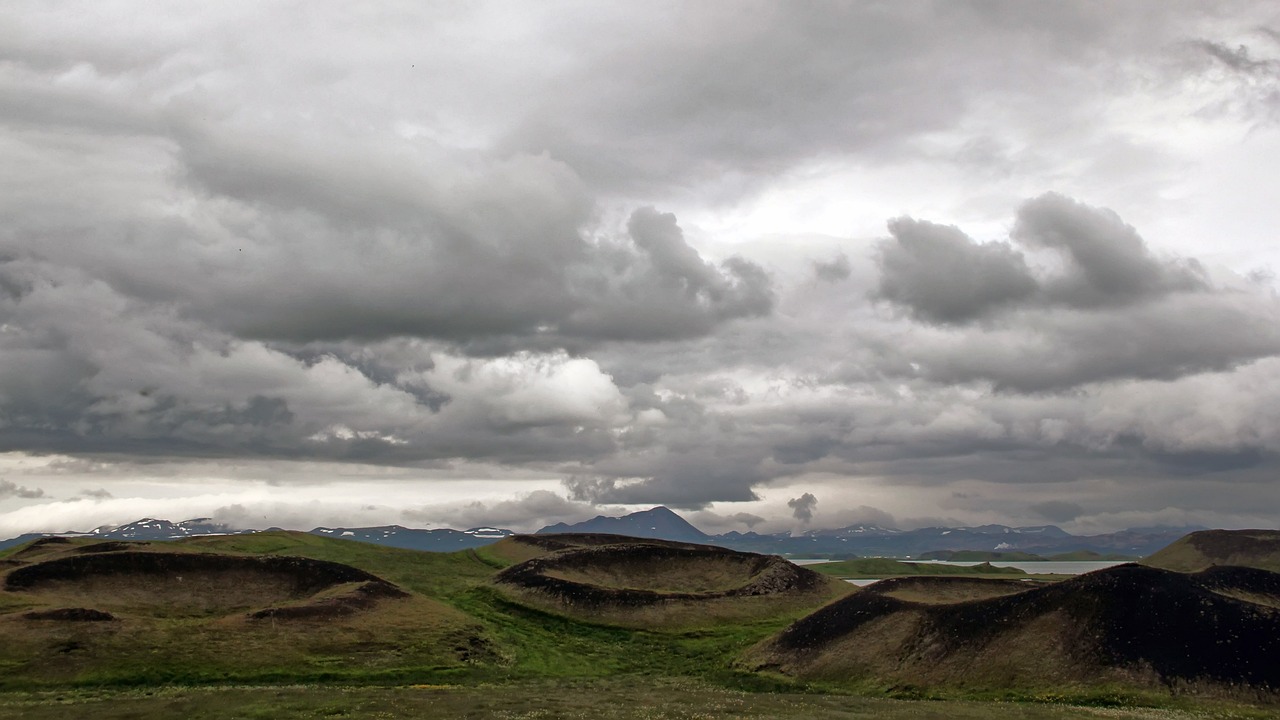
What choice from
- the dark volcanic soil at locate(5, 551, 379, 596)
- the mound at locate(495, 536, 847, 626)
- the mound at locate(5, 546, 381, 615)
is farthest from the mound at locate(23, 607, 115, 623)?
the mound at locate(495, 536, 847, 626)

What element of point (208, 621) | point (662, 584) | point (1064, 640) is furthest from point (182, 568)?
point (1064, 640)

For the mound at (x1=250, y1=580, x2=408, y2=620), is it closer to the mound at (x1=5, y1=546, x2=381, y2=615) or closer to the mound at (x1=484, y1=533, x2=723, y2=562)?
the mound at (x1=5, y1=546, x2=381, y2=615)

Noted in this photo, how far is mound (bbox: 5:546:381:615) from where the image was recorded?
90000mm

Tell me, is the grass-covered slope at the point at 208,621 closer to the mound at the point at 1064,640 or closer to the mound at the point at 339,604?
the mound at the point at 339,604

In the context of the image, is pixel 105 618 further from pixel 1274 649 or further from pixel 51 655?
pixel 1274 649

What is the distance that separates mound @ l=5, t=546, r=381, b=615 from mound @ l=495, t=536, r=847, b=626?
24.7 metres

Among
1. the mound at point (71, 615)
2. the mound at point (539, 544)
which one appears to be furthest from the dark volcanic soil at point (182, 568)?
the mound at point (539, 544)

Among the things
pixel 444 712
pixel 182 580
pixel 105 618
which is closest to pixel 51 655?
pixel 105 618

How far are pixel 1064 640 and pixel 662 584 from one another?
70.3m

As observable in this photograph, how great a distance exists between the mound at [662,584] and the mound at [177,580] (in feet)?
81.0

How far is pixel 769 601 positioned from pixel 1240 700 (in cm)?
6148

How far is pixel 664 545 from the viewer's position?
468 ft

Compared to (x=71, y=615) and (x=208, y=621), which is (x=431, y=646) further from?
(x=71, y=615)

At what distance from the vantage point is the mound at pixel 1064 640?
200ft
